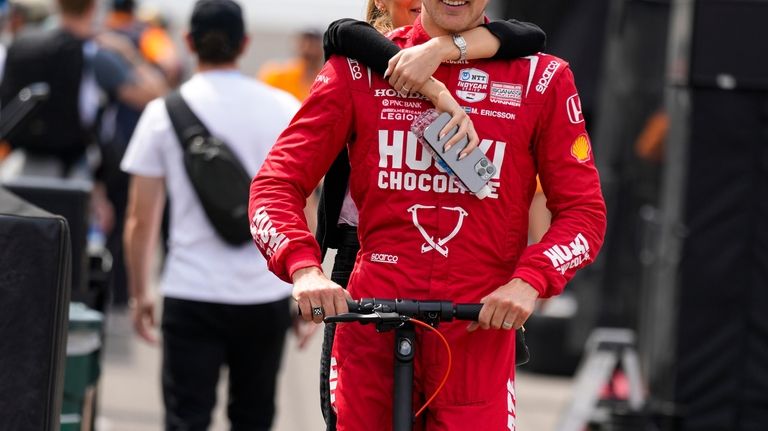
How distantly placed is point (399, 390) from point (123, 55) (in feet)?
21.3

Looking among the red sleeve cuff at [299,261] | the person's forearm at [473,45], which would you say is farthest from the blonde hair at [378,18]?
the red sleeve cuff at [299,261]

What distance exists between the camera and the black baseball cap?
603cm

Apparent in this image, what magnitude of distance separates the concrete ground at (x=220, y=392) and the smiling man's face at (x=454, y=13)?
14.7 ft

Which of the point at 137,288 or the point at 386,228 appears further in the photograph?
the point at 137,288

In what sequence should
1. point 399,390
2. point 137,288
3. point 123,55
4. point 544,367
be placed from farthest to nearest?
point 544,367 → point 123,55 → point 137,288 → point 399,390

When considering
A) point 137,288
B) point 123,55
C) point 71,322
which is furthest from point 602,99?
point 71,322

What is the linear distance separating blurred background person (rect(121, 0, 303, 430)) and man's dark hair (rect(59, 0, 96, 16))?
3.43 meters

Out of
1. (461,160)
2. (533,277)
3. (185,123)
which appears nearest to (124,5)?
(185,123)

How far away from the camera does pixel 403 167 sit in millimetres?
4082

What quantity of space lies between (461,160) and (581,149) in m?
0.35

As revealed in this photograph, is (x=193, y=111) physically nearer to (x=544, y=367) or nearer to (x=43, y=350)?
(x=43, y=350)

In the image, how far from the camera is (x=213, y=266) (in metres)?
5.93

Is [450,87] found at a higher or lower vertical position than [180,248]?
higher

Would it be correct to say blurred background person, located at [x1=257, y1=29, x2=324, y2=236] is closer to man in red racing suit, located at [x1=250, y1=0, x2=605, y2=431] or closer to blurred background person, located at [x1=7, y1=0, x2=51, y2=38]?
blurred background person, located at [x1=7, y1=0, x2=51, y2=38]
